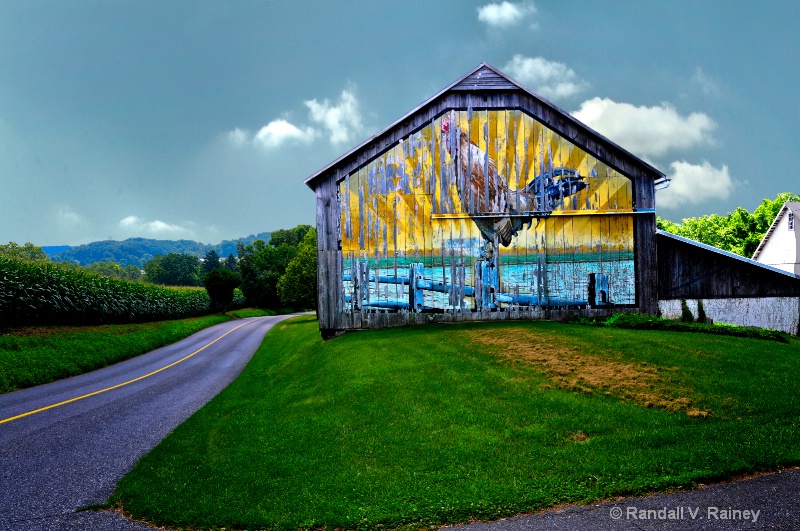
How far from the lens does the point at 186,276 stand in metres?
154

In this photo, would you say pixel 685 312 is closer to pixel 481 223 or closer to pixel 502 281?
pixel 502 281

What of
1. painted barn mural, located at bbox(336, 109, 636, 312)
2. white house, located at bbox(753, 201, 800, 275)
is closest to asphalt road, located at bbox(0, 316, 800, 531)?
painted barn mural, located at bbox(336, 109, 636, 312)

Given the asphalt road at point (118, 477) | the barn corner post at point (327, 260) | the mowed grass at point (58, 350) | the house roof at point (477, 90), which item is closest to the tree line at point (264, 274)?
the mowed grass at point (58, 350)

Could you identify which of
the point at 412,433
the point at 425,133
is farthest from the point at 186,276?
the point at 412,433

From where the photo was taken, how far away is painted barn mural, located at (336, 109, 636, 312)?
19922 millimetres

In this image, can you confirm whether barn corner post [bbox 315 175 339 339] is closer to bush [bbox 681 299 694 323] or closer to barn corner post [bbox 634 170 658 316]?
barn corner post [bbox 634 170 658 316]

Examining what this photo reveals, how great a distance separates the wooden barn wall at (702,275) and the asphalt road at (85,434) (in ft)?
58.5

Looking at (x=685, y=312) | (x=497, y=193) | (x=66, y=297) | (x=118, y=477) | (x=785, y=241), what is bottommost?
(x=118, y=477)

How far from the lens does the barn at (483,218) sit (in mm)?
19938

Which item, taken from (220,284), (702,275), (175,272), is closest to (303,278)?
(220,284)

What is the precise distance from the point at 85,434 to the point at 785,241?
50.1 meters

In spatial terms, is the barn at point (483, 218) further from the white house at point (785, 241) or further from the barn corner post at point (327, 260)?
the white house at point (785, 241)

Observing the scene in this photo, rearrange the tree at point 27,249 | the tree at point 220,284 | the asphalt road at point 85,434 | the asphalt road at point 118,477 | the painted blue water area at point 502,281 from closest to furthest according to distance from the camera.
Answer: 1. the asphalt road at point 118,477
2. the asphalt road at point 85,434
3. the painted blue water area at point 502,281
4. the tree at point 220,284
5. the tree at point 27,249

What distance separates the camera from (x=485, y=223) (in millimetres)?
20109
